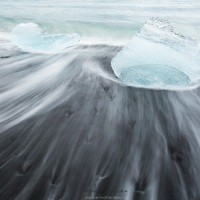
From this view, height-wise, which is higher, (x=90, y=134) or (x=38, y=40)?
(x=38, y=40)

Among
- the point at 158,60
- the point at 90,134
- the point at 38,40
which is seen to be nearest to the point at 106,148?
the point at 90,134

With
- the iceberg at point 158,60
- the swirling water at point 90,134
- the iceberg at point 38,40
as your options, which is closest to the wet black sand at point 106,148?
the swirling water at point 90,134

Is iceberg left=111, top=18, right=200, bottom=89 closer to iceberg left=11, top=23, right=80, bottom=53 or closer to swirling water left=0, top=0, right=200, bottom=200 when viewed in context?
swirling water left=0, top=0, right=200, bottom=200

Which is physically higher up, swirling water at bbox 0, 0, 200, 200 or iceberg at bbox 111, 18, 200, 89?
iceberg at bbox 111, 18, 200, 89

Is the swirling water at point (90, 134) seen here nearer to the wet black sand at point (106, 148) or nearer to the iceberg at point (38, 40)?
the wet black sand at point (106, 148)

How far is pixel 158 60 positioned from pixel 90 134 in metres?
2.53

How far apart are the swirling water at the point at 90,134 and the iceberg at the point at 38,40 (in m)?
0.60

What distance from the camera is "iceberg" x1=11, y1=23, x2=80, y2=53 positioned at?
6.79 meters

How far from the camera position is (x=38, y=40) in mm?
7203

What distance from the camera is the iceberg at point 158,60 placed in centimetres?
470

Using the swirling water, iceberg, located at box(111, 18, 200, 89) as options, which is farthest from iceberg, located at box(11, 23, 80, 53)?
iceberg, located at box(111, 18, 200, 89)

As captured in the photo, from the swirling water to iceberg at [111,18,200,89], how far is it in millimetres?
192

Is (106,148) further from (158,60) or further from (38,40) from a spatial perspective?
(38,40)

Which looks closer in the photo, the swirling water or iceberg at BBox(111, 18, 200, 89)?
the swirling water
